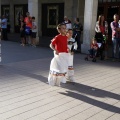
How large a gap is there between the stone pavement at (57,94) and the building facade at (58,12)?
3655 millimetres

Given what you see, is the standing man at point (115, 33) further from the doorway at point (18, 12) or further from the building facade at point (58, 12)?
the doorway at point (18, 12)

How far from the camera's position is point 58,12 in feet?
64.1

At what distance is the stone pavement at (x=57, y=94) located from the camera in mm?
4672

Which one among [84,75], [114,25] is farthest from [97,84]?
[114,25]

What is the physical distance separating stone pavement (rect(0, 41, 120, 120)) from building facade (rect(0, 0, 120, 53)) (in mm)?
3655

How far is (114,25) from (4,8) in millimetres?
16321

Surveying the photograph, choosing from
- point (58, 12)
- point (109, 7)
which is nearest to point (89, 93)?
point (109, 7)

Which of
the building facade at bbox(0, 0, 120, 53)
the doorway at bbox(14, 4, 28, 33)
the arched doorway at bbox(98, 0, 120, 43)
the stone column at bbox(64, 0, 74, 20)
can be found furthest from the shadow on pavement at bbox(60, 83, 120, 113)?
the doorway at bbox(14, 4, 28, 33)

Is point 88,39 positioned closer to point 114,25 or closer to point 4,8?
point 114,25

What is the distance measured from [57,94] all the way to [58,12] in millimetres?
14412

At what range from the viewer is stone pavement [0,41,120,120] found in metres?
4.67

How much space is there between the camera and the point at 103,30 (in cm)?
1084

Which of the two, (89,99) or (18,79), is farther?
(18,79)

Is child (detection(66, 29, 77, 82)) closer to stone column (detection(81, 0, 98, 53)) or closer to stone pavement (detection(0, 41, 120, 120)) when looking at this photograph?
stone pavement (detection(0, 41, 120, 120))
